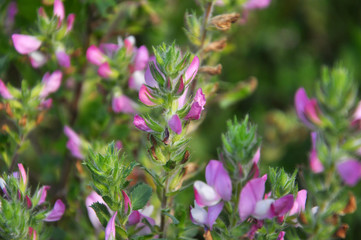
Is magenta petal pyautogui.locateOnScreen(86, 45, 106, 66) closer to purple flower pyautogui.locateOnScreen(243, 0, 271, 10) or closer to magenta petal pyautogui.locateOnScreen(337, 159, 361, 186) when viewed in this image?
purple flower pyautogui.locateOnScreen(243, 0, 271, 10)

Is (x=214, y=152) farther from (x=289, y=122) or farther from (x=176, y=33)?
(x=176, y=33)

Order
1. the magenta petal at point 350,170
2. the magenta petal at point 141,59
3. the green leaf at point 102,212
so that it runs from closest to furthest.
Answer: the magenta petal at point 350,170, the green leaf at point 102,212, the magenta petal at point 141,59

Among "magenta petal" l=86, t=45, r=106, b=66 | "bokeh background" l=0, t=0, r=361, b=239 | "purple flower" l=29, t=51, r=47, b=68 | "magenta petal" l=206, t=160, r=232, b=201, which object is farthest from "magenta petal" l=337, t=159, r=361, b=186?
"purple flower" l=29, t=51, r=47, b=68

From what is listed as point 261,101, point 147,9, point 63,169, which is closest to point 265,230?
point 63,169

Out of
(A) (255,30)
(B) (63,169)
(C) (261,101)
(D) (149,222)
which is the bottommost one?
(C) (261,101)

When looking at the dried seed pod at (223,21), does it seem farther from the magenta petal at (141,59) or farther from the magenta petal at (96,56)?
the magenta petal at (96,56)

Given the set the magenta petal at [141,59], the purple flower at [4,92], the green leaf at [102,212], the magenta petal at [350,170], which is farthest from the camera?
the magenta petal at [141,59]

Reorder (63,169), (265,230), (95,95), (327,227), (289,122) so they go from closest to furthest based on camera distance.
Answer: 1. (327,227)
2. (265,230)
3. (63,169)
4. (95,95)
5. (289,122)

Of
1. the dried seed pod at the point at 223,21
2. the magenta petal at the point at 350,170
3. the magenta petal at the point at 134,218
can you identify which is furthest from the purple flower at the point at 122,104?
the magenta petal at the point at 350,170
